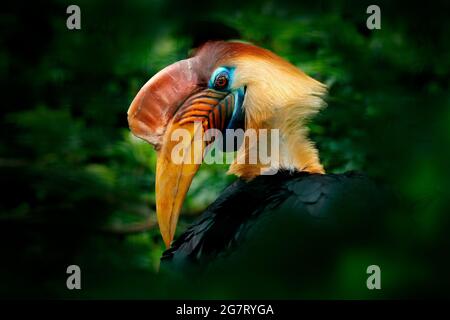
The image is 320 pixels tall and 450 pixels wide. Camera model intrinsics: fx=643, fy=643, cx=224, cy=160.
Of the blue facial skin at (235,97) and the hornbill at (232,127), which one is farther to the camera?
the blue facial skin at (235,97)

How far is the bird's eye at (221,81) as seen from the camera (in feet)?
6.14

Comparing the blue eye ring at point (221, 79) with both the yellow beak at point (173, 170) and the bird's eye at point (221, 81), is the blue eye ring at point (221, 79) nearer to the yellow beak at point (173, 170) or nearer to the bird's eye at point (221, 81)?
the bird's eye at point (221, 81)

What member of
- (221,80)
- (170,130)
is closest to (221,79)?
(221,80)

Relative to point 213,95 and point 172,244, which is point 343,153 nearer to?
point 213,95

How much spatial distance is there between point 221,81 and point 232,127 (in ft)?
0.47

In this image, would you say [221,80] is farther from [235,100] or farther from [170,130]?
[170,130]

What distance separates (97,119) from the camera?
2434 millimetres

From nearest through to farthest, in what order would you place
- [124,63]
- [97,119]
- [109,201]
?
[124,63]
[109,201]
[97,119]

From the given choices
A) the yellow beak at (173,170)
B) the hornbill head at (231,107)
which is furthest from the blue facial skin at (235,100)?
the yellow beak at (173,170)

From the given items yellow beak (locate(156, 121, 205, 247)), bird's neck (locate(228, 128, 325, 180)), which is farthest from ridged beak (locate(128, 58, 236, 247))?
bird's neck (locate(228, 128, 325, 180))

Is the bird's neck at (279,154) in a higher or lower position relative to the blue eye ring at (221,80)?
lower

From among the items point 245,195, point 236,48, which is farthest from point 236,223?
point 236,48

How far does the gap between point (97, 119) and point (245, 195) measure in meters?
0.90

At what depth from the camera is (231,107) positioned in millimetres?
1890
